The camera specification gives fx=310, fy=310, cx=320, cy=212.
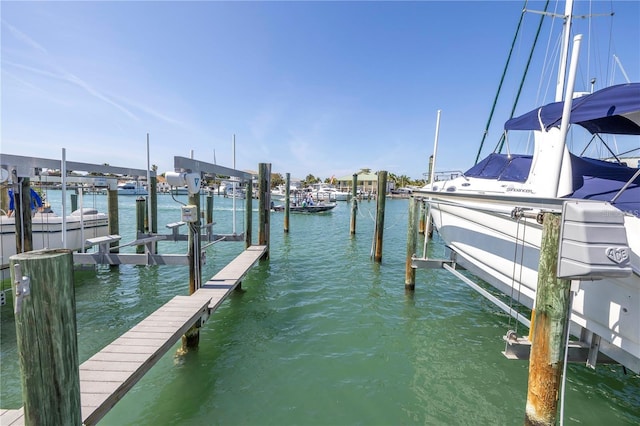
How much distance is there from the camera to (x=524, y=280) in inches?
186

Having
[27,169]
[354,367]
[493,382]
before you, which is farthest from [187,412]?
[27,169]

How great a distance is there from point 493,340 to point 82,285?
971 cm

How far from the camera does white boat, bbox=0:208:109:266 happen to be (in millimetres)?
7395

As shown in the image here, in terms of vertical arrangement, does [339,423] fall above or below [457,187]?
below

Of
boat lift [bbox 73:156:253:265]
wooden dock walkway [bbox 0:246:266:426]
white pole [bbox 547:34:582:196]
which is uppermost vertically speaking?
white pole [bbox 547:34:582:196]

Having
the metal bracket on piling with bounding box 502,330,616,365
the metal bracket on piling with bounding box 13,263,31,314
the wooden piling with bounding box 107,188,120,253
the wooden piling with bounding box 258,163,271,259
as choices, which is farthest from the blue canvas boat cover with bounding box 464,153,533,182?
the wooden piling with bounding box 107,188,120,253

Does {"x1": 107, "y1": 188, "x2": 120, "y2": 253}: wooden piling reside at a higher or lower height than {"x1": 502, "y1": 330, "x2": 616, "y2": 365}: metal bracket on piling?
higher

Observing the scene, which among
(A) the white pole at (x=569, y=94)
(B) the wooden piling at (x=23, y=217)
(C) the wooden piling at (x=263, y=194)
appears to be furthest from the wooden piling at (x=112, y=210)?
(A) the white pole at (x=569, y=94)

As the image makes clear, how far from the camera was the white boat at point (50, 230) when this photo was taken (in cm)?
739

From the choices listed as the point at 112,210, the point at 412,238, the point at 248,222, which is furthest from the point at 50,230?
the point at 412,238

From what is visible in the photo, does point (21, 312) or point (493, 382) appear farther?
point (493, 382)

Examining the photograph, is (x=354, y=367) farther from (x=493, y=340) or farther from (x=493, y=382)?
(x=493, y=340)

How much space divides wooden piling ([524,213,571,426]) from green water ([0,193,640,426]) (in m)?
0.83

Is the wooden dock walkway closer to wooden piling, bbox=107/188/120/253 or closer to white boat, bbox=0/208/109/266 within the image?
white boat, bbox=0/208/109/266
